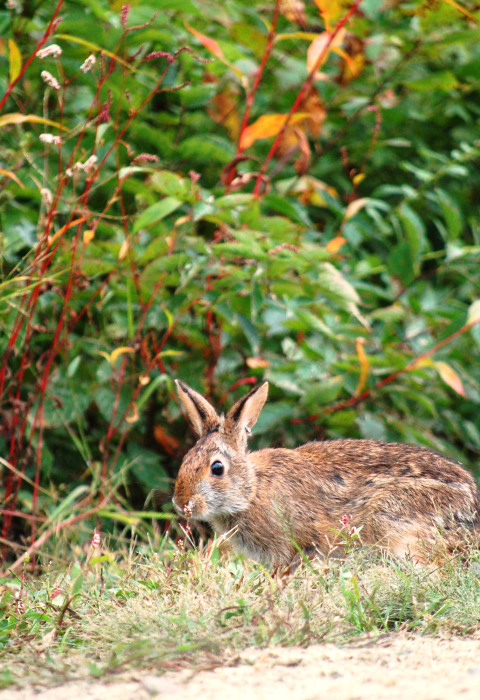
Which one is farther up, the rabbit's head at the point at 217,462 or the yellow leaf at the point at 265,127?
the yellow leaf at the point at 265,127

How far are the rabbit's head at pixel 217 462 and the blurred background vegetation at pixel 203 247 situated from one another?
28 centimetres

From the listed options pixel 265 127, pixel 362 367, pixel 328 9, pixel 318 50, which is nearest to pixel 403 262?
pixel 362 367

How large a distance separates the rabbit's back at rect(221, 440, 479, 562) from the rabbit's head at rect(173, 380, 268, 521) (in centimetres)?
11

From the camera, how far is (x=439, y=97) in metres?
5.73

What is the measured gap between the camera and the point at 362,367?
430 centimetres

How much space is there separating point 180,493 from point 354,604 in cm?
130

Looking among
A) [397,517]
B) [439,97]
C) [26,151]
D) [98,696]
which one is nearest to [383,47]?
[439,97]

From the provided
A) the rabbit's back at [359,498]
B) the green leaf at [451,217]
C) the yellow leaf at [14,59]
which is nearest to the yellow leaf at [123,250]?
the yellow leaf at [14,59]

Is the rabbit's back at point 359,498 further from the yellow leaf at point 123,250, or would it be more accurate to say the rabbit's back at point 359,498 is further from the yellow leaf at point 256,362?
the yellow leaf at point 123,250

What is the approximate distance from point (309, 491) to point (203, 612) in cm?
150

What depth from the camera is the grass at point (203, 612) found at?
2297 mm

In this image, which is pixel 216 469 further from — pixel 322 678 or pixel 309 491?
pixel 322 678

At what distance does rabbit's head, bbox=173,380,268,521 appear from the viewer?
12.2ft

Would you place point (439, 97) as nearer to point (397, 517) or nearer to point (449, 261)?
point (449, 261)
